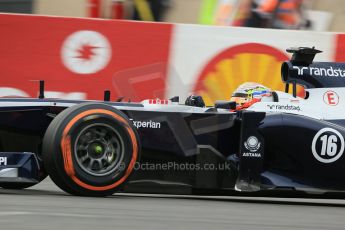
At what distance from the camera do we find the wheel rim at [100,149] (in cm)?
707

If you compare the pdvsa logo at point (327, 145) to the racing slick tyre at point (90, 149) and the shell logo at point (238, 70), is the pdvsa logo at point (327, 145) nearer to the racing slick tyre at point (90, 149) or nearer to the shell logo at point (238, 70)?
the racing slick tyre at point (90, 149)

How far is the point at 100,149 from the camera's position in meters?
7.14

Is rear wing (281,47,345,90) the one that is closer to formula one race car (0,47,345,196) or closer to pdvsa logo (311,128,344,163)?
formula one race car (0,47,345,196)

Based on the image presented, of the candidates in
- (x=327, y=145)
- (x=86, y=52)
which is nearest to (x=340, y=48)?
(x=86, y=52)

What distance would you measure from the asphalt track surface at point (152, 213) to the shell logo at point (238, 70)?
3949 mm

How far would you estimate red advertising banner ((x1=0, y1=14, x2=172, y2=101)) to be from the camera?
11586mm

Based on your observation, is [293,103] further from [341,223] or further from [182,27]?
[182,27]

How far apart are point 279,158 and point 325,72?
1161 millimetres

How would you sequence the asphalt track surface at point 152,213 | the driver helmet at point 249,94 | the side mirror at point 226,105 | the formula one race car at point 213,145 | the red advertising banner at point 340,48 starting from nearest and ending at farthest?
1. the asphalt track surface at point 152,213
2. the formula one race car at point 213,145
3. the side mirror at point 226,105
4. the driver helmet at point 249,94
5. the red advertising banner at point 340,48

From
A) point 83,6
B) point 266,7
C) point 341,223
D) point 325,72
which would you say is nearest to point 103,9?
point 83,6

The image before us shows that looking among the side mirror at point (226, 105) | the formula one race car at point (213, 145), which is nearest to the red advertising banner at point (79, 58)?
the side mirror at point (226, 105)

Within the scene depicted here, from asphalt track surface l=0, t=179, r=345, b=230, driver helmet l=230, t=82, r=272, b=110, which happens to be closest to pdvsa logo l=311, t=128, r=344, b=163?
asphalt track surface l=0, t=179, r=345, b=230

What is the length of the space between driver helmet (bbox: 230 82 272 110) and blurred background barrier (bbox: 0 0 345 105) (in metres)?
3.07

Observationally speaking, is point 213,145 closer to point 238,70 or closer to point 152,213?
point 152,213
